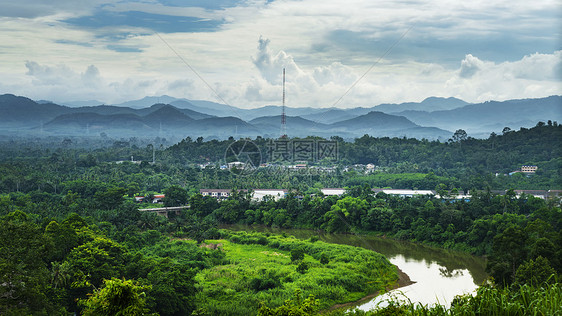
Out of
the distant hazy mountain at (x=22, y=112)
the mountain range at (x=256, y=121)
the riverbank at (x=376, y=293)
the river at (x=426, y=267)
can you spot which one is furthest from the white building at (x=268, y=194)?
the distant hazy mountain at (x=22, y=112)

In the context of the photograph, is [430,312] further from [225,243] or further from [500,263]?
[225,243]

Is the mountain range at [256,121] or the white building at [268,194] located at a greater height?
the mountain range at [256,121]

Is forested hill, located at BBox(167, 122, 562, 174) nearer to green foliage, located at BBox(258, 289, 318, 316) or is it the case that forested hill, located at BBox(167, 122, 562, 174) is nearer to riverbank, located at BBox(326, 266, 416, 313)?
riverbank, located at BBox(326, 266, 416, 313)

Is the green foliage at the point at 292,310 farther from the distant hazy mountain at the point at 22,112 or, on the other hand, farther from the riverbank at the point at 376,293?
the distant hazy mountain at the point at 22,112

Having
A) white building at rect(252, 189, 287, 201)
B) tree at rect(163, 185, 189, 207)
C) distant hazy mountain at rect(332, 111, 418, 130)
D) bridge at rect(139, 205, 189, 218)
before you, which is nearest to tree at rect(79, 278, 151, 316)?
bridge at rect(139, 205, 189, 218)

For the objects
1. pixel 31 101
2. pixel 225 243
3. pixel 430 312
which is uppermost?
pixel 31 101

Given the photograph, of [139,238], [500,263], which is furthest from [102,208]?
[500,263]
